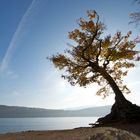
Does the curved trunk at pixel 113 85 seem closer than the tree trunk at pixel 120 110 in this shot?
No

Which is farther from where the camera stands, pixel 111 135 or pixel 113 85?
pixel 113 85

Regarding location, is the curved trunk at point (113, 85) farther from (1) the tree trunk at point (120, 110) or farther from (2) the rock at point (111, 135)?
(2) the rock at point (111, 135)

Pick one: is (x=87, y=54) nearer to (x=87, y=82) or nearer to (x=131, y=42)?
(x=87, y=82)

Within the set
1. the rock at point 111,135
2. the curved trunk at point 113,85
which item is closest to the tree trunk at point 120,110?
the curved trunk at point 113,85

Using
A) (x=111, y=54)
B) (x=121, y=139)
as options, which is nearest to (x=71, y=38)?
(x=111, y=54)

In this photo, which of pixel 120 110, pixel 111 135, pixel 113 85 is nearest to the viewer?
pixel 111 135

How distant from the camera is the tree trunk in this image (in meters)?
31.8

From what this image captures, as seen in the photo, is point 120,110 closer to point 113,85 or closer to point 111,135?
point 113,85

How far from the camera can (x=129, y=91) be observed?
3728cm

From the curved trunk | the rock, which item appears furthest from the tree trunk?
the rock

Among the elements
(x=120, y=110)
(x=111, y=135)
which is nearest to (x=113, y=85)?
(x=120, y=110)

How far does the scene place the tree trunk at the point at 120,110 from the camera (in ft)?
104

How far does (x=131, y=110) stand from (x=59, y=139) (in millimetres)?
14627

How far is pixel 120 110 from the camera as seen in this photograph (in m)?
32.9
